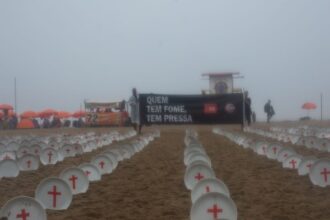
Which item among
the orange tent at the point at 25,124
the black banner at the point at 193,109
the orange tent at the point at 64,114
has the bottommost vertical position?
the orange tent at the point at 25,124

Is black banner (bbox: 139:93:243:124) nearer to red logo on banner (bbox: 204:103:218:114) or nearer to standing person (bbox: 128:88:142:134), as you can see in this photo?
red logo on banner (bbox: 204:103:218:114)

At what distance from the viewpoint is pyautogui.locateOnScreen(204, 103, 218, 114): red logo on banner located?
93.9 feet

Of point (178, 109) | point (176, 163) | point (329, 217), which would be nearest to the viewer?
point (329, 217)

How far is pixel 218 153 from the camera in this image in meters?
16.8

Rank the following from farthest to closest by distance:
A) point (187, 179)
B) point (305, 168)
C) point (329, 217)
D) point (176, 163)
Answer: point (176, 163), point (305, 168), point (187, 179), point (329, 217)

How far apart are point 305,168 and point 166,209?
160 inches

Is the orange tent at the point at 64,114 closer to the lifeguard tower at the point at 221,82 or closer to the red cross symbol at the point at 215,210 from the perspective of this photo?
the lifeguard tower at the point at 221,82

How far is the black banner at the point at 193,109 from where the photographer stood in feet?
93.1

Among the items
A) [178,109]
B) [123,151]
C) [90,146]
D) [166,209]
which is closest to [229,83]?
[178,109]

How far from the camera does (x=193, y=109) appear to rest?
28672 millimetres

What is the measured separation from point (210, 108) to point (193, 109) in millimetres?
817

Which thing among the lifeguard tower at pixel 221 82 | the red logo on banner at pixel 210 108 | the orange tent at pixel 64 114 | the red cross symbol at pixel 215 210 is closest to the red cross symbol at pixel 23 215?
the red cross symbol at pixel 215 210

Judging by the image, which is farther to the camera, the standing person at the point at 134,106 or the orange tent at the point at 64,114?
the orange tent at the point at 64,114

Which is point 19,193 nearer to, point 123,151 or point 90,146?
point 123,151
